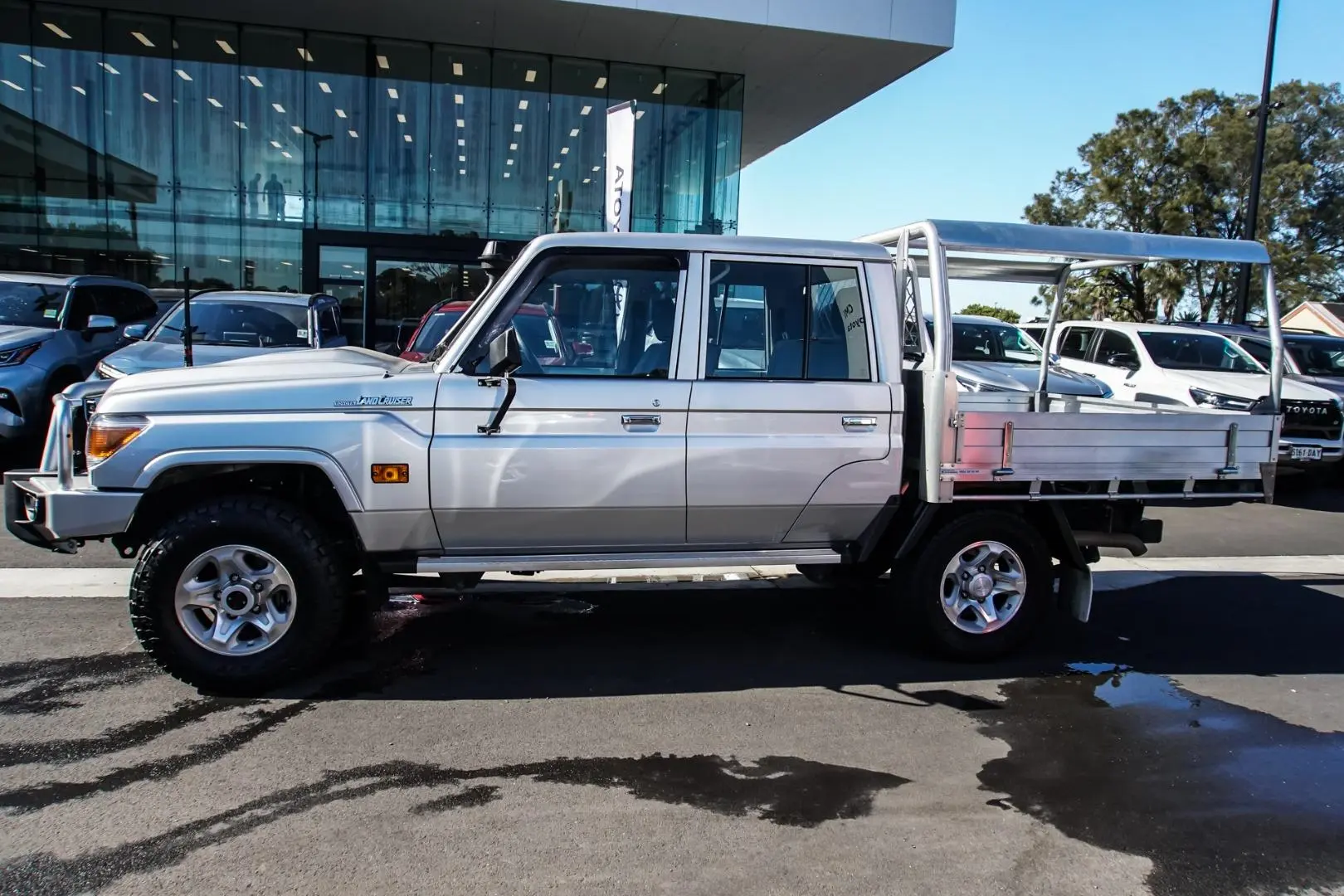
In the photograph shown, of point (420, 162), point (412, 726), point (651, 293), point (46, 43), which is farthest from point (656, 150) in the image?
point (412, 726)

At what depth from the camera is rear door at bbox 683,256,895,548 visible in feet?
14.5

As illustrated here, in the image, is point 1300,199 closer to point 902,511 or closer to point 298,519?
point 902,511

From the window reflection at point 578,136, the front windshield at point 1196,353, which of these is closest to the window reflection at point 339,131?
the window reflection at point 578,136

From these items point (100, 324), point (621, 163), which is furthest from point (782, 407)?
point (100, 324)

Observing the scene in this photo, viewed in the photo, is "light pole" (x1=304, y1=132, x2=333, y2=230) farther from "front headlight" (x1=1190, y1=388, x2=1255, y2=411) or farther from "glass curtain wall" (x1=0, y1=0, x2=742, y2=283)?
"front headlight" (x1=1190, y1=388, x2=1255, y2=411)

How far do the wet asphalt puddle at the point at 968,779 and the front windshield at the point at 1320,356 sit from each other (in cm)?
1004

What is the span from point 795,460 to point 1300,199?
3678 centimetres

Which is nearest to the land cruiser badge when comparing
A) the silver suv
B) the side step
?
the side step

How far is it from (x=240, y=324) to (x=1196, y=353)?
11.3 metres

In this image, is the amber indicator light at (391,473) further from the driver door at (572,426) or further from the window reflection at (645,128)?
the window reflection at (645,128)

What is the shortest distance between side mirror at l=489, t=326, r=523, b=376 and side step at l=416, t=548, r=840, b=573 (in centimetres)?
97

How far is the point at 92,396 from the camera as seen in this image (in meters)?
4.50

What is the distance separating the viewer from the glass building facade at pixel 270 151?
18031 millimetres

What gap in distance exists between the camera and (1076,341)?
12.5 m
